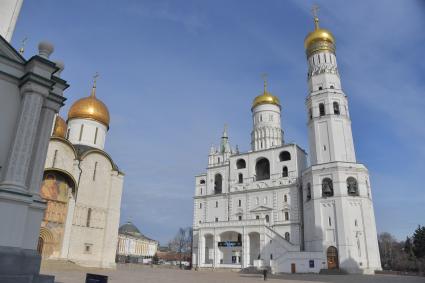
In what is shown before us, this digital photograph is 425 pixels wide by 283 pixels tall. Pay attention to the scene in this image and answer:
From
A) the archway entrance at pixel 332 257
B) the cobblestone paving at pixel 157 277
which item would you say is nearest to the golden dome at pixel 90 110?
the cobblestone paving at pixel 157 277

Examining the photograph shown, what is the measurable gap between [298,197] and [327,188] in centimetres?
537

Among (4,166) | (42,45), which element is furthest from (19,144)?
(42,45)

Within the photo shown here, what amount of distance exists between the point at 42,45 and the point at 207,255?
1451 inches

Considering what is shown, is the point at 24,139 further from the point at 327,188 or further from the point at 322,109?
the point at 322,109

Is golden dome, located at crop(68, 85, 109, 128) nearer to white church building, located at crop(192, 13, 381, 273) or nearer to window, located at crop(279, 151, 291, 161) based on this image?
white church building, located at crop(192, 13, 381, 273)

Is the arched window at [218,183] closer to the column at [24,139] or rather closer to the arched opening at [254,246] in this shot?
the arched opening at [254,246]

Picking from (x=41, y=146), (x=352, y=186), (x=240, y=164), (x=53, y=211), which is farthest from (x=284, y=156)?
(x=41, y=146)

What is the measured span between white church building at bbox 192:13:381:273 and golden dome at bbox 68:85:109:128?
17694mm

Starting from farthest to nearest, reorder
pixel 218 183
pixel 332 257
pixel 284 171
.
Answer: pixel 218 183, pixel 284 171, pixel 332 257

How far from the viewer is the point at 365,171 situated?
3750 cm

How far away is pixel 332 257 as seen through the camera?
34.9 meters

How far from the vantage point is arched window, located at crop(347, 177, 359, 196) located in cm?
3659

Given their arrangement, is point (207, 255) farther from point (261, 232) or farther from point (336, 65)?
point (336, 65)

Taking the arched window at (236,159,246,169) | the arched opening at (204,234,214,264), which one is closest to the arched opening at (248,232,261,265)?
the arched opening at (204,234,214,264)
